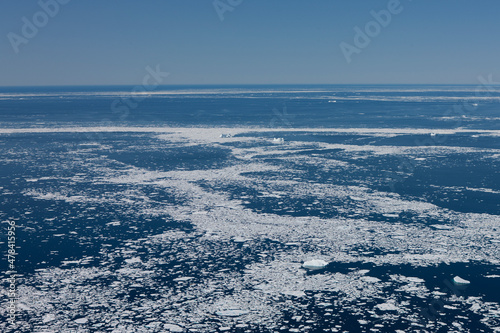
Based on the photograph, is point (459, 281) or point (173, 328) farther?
point (459, 281)

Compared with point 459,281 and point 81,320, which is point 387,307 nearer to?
point 459,281

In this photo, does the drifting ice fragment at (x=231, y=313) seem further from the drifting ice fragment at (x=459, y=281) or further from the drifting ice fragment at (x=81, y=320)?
A: the drifting ice fragment at (x=459, y=281)

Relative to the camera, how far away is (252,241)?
35.3 feet

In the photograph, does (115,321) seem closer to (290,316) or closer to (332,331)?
(290,316)

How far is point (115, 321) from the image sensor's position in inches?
281

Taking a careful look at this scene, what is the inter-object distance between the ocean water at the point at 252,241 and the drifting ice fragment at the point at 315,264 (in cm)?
27

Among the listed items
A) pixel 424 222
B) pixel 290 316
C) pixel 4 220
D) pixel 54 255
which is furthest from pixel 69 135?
pixel 290 316

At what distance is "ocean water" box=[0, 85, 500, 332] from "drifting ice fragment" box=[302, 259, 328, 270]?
0.27 m

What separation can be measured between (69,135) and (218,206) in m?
20.3

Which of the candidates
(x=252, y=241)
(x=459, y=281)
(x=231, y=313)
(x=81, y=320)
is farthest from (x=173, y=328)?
(x=459, y=281)

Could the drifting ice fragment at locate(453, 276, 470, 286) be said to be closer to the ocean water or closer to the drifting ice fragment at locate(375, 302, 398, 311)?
the ocean water

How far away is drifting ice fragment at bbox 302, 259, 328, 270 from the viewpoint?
926 centimetres

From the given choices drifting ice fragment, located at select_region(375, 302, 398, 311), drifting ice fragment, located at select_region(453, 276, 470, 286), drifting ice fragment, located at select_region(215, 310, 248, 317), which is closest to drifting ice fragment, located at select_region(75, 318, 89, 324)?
drifting ice fragment, located at select_region(215, 310, 248, 317)

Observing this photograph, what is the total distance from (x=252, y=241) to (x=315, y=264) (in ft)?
6.25
